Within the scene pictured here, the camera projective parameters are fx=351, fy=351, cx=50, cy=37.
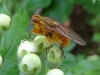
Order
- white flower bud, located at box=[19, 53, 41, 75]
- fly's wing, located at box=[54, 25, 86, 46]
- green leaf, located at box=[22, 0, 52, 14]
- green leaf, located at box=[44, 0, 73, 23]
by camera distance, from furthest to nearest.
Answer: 1. green leaf, located at box=[44, 0, 73, 23]
2. green leaf, located at box=[22, 0, 52, 14]
3. fly's wing, located at box=[54, 25, 86, 46]
4. white flower bud, located at box=[19, 53, 41, 75]

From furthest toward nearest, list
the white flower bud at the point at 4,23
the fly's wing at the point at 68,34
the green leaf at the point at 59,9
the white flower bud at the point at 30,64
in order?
the green leaf at the point at 59,9 → the white flower bud at the point at 4,23 → the fly's wing at the point at 68,34 → the white flower bud at the point at 30,64

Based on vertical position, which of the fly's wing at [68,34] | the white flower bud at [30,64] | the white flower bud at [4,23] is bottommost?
the white flower bud at [30,64]

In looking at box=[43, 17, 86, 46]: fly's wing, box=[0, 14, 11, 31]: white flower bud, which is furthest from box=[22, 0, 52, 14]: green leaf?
box=[43, 17, 86, 46]: fly's wing

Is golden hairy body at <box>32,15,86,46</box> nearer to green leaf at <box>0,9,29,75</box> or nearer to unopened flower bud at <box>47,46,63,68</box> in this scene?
unopened flower bud at <box>47,46,63,68</box>

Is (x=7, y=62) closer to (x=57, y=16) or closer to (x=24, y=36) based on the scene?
(x=24, y=36)

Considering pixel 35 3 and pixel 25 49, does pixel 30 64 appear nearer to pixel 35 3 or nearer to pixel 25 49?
pixel 25 49

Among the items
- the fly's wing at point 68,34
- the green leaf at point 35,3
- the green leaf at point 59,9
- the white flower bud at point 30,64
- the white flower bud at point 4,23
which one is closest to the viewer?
the white flower bud at point 30,64

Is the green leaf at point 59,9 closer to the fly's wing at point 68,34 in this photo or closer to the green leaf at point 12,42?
the green leaf at point 12,42

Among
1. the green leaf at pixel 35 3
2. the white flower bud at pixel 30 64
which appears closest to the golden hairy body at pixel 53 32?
the white flower bud at pixel 30 64

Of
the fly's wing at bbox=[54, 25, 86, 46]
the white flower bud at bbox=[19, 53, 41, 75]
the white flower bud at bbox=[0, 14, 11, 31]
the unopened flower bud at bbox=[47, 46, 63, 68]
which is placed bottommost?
the white flower bud at bbox=[19, 53, 41, 75]

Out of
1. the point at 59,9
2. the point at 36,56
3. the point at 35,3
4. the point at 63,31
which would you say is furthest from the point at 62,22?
the point at 36,56
